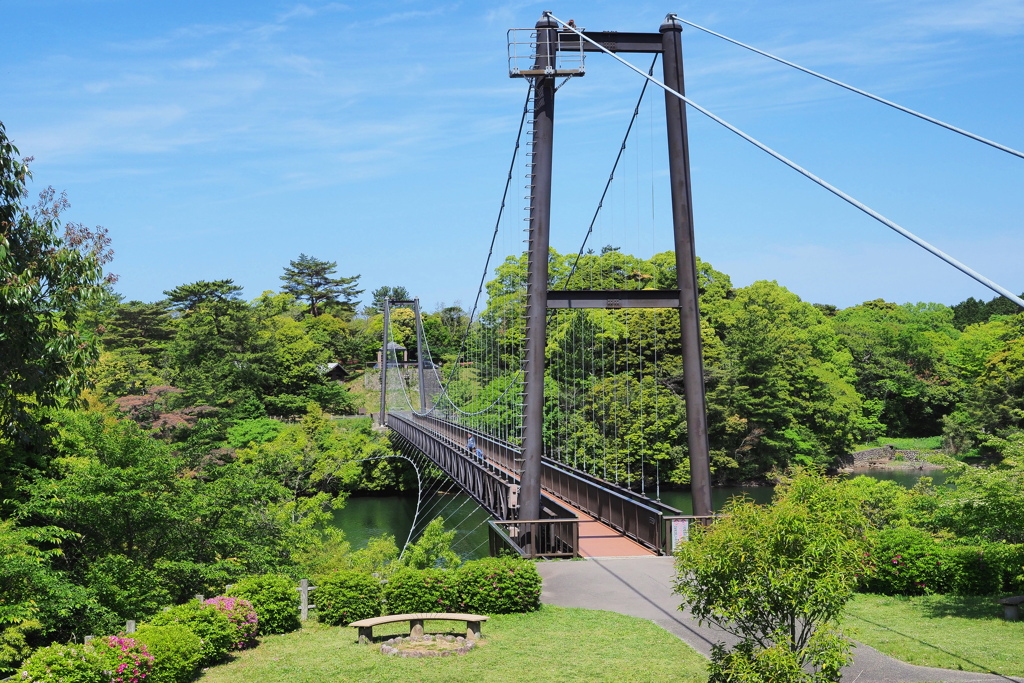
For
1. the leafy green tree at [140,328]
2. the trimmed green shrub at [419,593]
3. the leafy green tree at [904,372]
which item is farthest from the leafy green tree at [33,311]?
the leafy green tree at [904,372]

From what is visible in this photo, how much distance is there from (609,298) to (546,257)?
134cm

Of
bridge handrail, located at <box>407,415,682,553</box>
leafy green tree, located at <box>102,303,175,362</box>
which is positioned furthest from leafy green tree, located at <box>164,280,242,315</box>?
bridge handrail, located at <box>407,415,682,553</box>

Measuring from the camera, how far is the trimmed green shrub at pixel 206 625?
9.38 meters

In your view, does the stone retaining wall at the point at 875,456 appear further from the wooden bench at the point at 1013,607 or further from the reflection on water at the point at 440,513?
the wooden bench at the point at 1013,607

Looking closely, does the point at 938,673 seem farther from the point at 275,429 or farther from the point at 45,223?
the point at 275,429

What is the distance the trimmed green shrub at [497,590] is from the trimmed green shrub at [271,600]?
2074 millimetres

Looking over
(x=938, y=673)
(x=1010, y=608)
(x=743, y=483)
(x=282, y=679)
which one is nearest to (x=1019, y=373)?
(x=743, y=483)

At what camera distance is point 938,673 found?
808 cm

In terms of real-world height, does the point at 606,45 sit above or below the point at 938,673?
above

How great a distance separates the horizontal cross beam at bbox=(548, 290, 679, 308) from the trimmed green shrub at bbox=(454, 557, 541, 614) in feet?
17.2

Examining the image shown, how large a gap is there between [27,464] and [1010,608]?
530 inches

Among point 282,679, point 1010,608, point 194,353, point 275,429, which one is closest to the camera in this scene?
point 282,679

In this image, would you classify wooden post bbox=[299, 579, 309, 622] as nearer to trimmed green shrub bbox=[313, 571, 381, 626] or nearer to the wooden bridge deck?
trimmed green shrub bbox=[313, 571, 381, 626]

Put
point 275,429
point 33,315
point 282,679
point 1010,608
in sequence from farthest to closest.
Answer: point 275,429, point 33,315, point 1010,608, point 282,679
